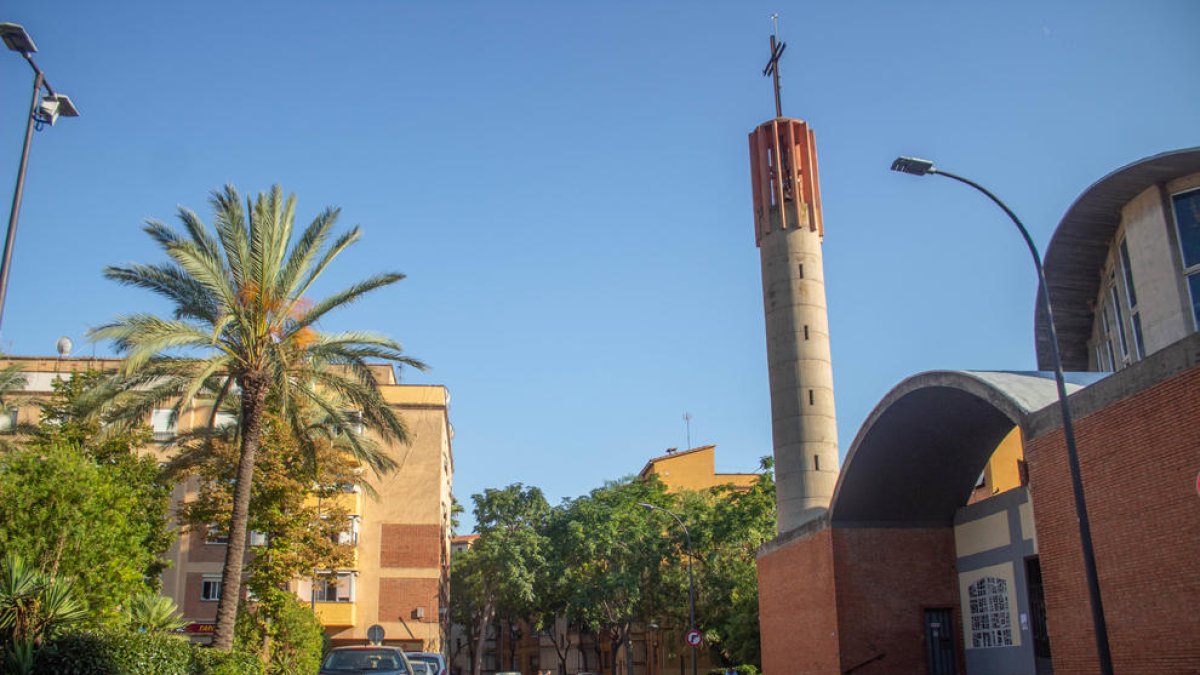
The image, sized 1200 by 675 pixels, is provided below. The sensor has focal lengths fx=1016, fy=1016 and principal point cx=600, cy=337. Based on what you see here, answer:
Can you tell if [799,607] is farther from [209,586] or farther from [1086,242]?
[209,586]

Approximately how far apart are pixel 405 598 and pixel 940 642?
91.5 ft

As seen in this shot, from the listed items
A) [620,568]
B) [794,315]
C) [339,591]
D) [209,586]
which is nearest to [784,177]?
[794,315]

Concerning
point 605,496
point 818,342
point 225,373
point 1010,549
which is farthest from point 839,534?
point 605,496

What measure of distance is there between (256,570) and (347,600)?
13.1 metres

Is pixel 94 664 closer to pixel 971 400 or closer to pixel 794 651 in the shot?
pixel 971 400

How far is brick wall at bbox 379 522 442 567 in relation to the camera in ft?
155

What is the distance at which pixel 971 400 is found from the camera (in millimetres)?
22797

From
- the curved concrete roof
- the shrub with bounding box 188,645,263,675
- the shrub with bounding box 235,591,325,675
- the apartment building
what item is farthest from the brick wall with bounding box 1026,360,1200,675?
the apartment building

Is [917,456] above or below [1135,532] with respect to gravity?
above

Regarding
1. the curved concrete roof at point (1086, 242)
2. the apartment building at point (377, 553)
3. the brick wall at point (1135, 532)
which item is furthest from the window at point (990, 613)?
the apartment building at point (377, 553)

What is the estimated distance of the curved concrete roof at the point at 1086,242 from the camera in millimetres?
23047

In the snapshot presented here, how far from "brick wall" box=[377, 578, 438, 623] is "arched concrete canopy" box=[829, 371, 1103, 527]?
26.0 m

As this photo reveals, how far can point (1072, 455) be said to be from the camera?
45.0ft

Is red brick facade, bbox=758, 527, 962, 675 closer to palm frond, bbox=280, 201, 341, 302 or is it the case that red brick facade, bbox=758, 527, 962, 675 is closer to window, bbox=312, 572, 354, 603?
palm frond, bbox=280, 201, 341, 302
